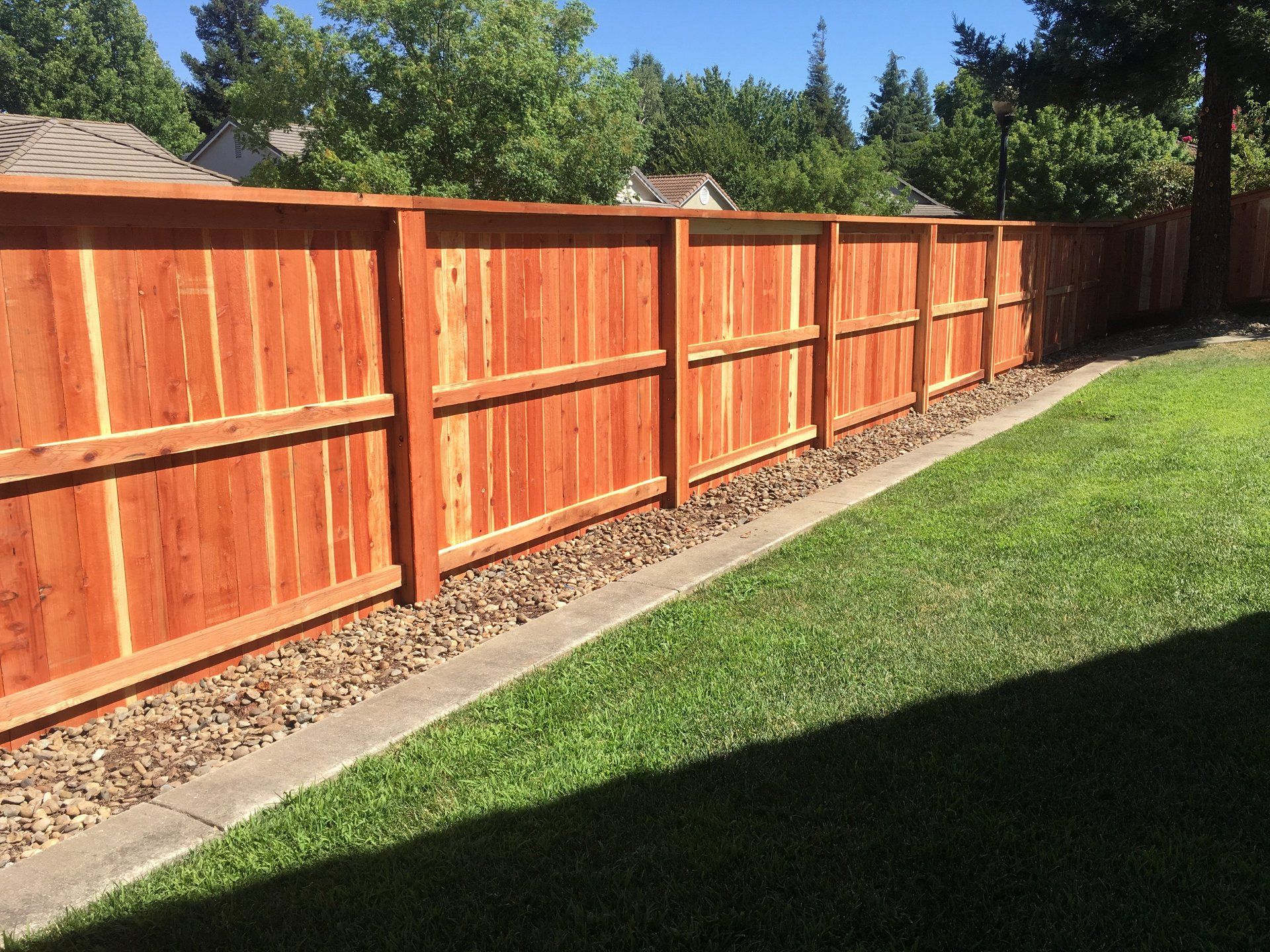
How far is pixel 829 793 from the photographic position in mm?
3443

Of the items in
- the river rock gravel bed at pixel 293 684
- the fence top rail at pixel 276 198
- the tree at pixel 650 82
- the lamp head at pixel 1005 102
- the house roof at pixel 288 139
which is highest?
the tree at pixel 650 82

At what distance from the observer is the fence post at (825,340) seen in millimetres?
9016

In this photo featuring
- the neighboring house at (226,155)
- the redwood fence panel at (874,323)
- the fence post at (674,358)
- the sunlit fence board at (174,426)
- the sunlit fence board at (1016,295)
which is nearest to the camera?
the sunlit fence board at (174,426)

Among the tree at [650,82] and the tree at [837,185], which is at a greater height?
the tree at [650,82]

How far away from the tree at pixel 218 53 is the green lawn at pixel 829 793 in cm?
7178

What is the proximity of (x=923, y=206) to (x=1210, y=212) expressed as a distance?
40009 mm

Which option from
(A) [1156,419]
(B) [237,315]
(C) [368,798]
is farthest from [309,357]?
(A) [1156,419]

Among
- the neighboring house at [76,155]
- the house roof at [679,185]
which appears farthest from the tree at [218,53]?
the neighboring house at [76,155]

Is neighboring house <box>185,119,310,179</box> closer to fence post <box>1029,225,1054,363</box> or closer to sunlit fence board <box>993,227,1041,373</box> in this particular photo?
fence post <box>1029,225,1054,363</box>

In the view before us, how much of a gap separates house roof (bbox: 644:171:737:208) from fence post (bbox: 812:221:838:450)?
3968 centimetres

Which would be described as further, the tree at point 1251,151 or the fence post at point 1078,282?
the tree at point 1251,151

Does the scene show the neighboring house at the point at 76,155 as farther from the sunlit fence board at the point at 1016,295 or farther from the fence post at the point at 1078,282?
the fence post at the point at 1078,282

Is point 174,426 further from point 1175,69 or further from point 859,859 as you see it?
point 1175,69

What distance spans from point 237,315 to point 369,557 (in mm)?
1358
